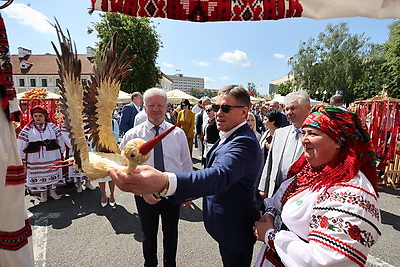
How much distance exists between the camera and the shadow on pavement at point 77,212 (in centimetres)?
402

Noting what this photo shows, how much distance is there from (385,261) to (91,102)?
12.9 feet

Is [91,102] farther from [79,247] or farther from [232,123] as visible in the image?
[79,247]

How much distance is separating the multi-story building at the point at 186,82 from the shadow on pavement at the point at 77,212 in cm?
15339

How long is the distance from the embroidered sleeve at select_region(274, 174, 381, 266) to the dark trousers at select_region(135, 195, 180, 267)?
1.61 m

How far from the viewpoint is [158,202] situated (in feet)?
8.51

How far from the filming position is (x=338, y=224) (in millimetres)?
1071

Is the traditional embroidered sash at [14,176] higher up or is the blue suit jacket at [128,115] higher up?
the traditional embroidered sash at [14,176]

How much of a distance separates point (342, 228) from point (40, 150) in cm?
551

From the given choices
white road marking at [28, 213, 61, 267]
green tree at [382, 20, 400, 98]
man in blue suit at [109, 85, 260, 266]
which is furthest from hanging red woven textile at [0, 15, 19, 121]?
green tree at [382, 20, 400, 98]

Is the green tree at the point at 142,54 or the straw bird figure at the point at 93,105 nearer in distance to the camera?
the straw bird figure at the point at 93,105

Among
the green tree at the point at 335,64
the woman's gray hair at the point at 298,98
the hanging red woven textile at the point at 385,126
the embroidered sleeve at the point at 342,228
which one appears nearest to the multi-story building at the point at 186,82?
the green tree at the point at 335,64

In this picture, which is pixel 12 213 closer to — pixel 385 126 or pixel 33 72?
pixel 385 126

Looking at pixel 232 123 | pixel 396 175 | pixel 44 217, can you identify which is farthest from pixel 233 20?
pixel 396 175

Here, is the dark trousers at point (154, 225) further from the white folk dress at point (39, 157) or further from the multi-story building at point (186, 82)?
the multi-story building at point (186, 82)
